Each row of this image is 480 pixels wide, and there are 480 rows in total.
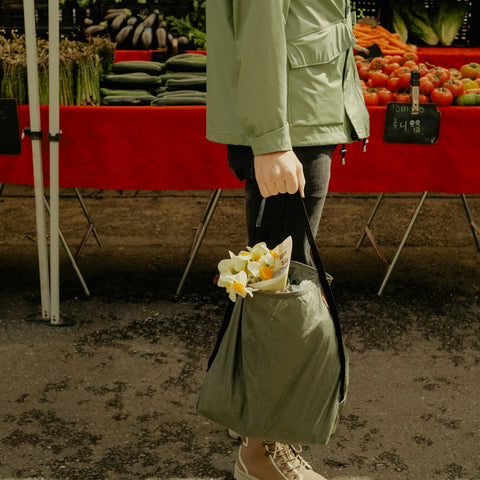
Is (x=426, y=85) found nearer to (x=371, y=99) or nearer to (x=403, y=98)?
(x=403, y=98)

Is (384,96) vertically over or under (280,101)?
under

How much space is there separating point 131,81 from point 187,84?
296mm

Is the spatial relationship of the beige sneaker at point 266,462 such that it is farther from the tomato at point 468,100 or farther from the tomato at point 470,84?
the tomato at point 470,84

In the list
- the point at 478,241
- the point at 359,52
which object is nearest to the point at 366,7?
the point at 359,52

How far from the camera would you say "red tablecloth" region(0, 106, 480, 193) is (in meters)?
3.71

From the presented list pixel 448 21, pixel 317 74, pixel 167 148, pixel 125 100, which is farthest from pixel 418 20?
pixel 317 74

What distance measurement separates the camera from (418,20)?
273 inches

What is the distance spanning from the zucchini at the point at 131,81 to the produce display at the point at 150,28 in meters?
1.38

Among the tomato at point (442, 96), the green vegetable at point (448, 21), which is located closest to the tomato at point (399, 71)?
the tomato at point (442, 96)

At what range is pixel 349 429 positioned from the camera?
2908 millimetres

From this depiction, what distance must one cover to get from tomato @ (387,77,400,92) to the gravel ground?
1.05 metres

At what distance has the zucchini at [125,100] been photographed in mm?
3887

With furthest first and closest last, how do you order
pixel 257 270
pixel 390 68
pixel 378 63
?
pixel 378 63 < pixel 390 68 < pixel 257 270

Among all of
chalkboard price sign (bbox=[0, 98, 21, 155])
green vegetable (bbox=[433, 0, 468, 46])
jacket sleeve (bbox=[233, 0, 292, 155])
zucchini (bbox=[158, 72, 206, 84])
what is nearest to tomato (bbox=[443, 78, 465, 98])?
zucchini (bbox=[158, 72, 206, 84])
